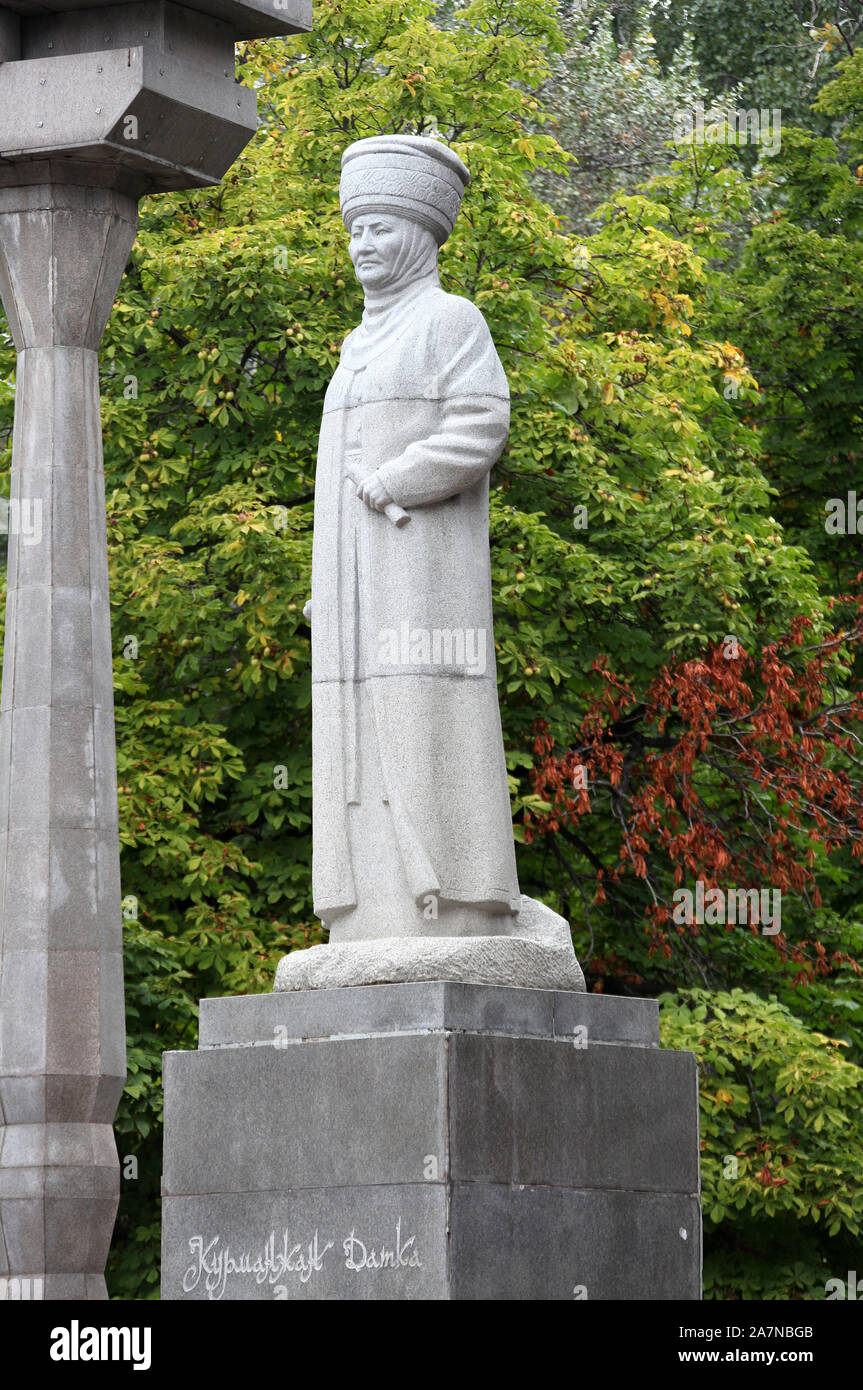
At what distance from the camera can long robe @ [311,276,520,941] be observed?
9.84 metres

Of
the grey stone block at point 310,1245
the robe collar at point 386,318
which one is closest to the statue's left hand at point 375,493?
the robe collar at point 386,318

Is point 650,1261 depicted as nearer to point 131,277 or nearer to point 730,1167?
point 730,1167

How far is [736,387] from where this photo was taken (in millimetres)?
21812

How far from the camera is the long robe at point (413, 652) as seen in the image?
9.84m

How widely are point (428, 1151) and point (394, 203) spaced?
12.9ft

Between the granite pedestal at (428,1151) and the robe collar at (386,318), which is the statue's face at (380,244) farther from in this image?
the granite pedestal at (428,1151)

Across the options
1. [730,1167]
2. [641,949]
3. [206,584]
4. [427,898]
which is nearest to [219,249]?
[206,584]

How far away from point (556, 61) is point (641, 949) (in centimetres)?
1468

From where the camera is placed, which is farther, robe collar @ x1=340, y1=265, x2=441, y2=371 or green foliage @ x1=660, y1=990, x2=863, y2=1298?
green foliage @ x1=660, y1=990, x2=863, y2=1298

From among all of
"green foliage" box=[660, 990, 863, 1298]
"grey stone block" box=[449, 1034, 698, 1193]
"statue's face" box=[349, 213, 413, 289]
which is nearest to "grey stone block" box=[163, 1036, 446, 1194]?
"grey stone block" box=[449, 1034, 698, 1193]

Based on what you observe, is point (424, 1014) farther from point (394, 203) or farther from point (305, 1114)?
point (394, 203)

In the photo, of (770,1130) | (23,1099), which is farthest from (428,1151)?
(770,1130)

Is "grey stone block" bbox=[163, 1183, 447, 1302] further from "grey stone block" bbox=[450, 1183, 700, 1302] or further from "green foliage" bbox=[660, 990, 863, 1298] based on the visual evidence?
"green foliage" bbox=[660, 990, 863, 1298]

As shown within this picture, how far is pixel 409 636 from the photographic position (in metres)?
9.99
